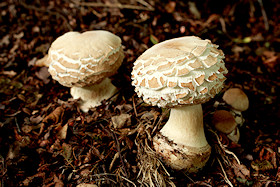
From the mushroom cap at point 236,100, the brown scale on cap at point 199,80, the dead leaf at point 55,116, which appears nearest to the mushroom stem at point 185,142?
the brown scale on cap at point 199,80

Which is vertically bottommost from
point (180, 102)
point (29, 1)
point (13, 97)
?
point (13, 97)

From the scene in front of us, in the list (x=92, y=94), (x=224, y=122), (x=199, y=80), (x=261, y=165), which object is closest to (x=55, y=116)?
(x=92, y=94)

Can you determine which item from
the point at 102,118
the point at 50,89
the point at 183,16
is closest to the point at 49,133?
the point at 102,118

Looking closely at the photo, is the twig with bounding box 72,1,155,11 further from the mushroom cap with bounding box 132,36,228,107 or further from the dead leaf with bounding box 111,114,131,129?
the mushroom cap with bounding box 132,36,228,107

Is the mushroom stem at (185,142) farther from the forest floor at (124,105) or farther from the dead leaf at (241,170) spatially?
the dead leaf at (241,170)

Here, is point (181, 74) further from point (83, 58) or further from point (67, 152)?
point (67, 152)

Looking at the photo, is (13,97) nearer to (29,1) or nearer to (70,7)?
(70,7)

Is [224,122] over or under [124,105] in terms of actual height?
over
